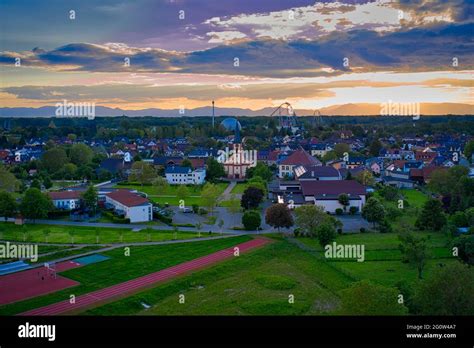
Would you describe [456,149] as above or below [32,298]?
above

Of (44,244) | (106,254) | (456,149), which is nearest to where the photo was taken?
(106,254)

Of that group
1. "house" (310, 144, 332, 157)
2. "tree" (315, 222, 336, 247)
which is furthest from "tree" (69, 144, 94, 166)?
"tree" (315, 222, 336, 247)

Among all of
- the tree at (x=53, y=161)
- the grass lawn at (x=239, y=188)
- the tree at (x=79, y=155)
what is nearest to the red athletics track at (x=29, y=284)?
the grass lawn at (x=239, y=188)

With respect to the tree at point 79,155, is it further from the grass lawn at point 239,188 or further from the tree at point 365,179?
the tree at point 365,179

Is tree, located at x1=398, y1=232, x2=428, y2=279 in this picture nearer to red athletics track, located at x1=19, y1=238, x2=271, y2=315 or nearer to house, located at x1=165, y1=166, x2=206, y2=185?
red athletics track, located at x1=19, y1=238, x2=271, y2=315

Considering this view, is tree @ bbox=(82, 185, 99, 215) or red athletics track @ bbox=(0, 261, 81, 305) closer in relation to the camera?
Answer: red athletics track @ bbox=(0, 261, 81, 305)
